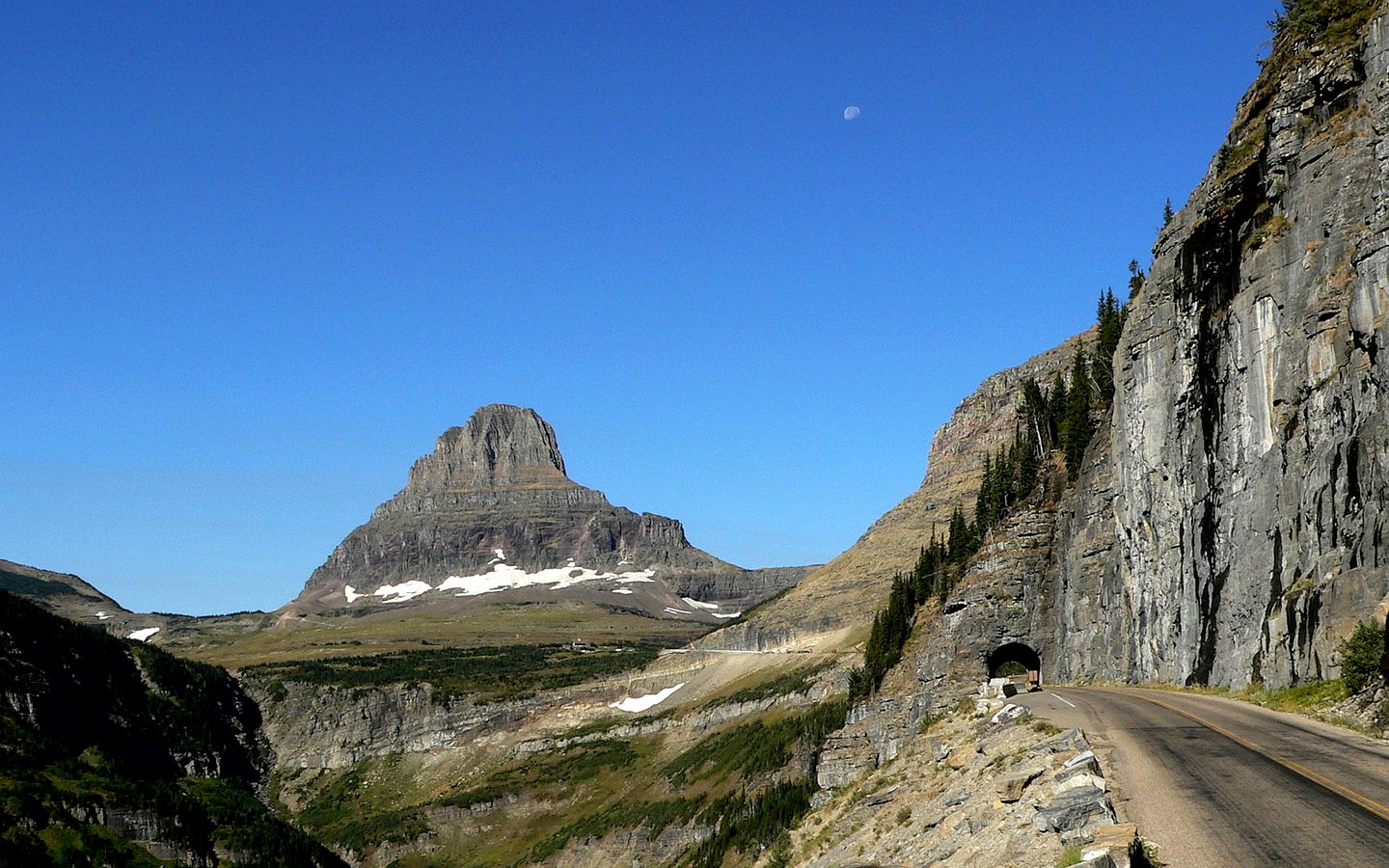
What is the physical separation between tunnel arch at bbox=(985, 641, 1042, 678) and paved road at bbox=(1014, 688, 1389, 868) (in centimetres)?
4071

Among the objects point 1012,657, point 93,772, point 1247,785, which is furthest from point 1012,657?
point 93,772

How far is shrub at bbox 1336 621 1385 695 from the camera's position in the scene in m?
28.1

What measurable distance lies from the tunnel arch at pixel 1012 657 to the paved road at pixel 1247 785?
4071 cm

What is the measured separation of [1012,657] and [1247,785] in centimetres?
5587

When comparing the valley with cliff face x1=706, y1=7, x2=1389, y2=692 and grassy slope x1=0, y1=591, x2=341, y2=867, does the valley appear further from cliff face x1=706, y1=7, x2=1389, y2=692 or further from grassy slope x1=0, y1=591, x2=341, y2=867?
grassy slope x1=0, y1=591, x2=341, y2=867

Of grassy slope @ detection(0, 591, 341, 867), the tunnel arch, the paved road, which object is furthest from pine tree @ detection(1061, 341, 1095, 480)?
grassy slope @ detection(0, 591, 341, 867)

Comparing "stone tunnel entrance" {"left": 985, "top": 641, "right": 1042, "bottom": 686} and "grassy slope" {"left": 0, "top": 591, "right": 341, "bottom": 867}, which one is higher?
"stone tunnel entrance" {"left": 985, "top": 641, "right": 1042, "bottom": 686}

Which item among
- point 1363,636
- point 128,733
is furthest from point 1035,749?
point 128,733

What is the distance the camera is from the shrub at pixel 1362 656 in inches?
1108

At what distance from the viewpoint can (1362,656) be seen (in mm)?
28406

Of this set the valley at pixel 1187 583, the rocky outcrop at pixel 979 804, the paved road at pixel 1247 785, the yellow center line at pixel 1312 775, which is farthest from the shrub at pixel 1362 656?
the rocky outcrop at pixel 979 804

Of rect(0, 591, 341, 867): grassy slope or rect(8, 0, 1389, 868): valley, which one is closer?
rect(8, 0, 1389, 868): valley

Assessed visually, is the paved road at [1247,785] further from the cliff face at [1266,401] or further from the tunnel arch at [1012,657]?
the tunnel arch at [1012,657]

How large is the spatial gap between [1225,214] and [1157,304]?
8948 mm
